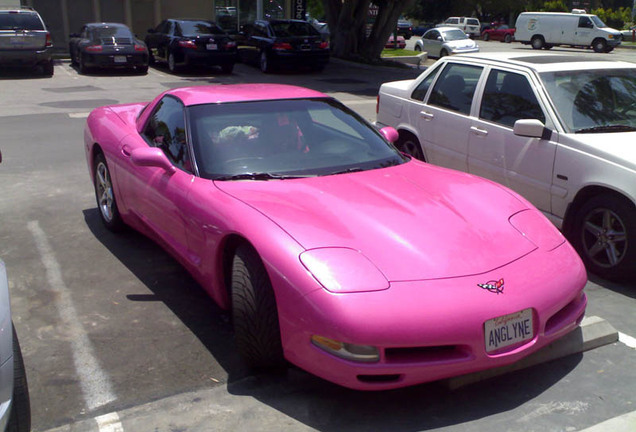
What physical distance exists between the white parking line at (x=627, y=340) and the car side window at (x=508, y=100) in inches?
83.7

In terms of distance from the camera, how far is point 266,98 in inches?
203

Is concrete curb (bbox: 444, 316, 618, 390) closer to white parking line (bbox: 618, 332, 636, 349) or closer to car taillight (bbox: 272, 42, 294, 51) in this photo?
white parking line (bbox: 618, 332, 636, 349)

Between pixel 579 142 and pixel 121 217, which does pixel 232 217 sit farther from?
pixel 579 142

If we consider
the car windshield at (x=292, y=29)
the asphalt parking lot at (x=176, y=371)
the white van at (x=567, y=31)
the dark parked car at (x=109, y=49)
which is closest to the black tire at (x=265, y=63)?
the car windshield at (x=292, y=29)

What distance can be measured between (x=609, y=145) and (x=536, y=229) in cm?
165

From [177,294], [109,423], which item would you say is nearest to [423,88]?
[177,294]

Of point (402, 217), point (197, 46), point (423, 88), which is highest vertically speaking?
point (423, 88)

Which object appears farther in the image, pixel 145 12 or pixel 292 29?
pixel 145 12

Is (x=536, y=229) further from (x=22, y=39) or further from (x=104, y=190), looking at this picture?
(x=22, y=39)

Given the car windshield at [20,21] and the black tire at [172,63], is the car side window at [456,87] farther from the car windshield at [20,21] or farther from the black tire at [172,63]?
the car windshield at [20,21]

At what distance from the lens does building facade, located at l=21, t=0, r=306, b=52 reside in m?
28.9

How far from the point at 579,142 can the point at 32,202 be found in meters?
5.38

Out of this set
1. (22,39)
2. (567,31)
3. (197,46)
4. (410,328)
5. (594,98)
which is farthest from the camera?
(567,31)

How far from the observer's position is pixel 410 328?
3.25m
